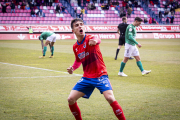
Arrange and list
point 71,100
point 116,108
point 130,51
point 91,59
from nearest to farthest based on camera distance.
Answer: point 116,108, point 71,100, point 91,59, point 130,51

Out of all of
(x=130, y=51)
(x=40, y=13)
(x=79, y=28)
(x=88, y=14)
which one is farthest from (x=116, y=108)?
(x=88, y=14)

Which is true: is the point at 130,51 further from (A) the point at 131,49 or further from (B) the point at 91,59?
(B) the point at 91,59

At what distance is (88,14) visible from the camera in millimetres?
40312

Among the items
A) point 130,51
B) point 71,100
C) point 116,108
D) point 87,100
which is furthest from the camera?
point 130,51

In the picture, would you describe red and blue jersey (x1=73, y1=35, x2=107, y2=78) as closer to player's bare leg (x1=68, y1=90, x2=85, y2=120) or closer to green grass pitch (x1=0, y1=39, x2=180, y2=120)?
player's bare leg (x1=68, y1=90, x2=85, y2=120)

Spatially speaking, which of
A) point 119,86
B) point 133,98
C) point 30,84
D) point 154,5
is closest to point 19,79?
point 30,84

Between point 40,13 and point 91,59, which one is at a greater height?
point 40,13

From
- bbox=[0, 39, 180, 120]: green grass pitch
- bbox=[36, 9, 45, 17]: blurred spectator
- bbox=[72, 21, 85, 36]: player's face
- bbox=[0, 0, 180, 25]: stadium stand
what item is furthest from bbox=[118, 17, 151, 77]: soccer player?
bbox=[36, 9, 45, 17]: blurred spectator

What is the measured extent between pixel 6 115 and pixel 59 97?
5.37 ft

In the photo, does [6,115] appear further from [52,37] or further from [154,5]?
[154,5]

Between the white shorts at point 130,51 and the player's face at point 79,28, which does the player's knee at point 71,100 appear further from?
the white shorts at point 130,51

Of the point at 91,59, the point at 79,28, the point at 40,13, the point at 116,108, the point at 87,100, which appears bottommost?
the point at 87,100

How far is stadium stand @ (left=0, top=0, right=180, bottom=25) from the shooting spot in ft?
121

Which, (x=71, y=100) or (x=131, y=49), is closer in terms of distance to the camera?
(x=71, y=100)
